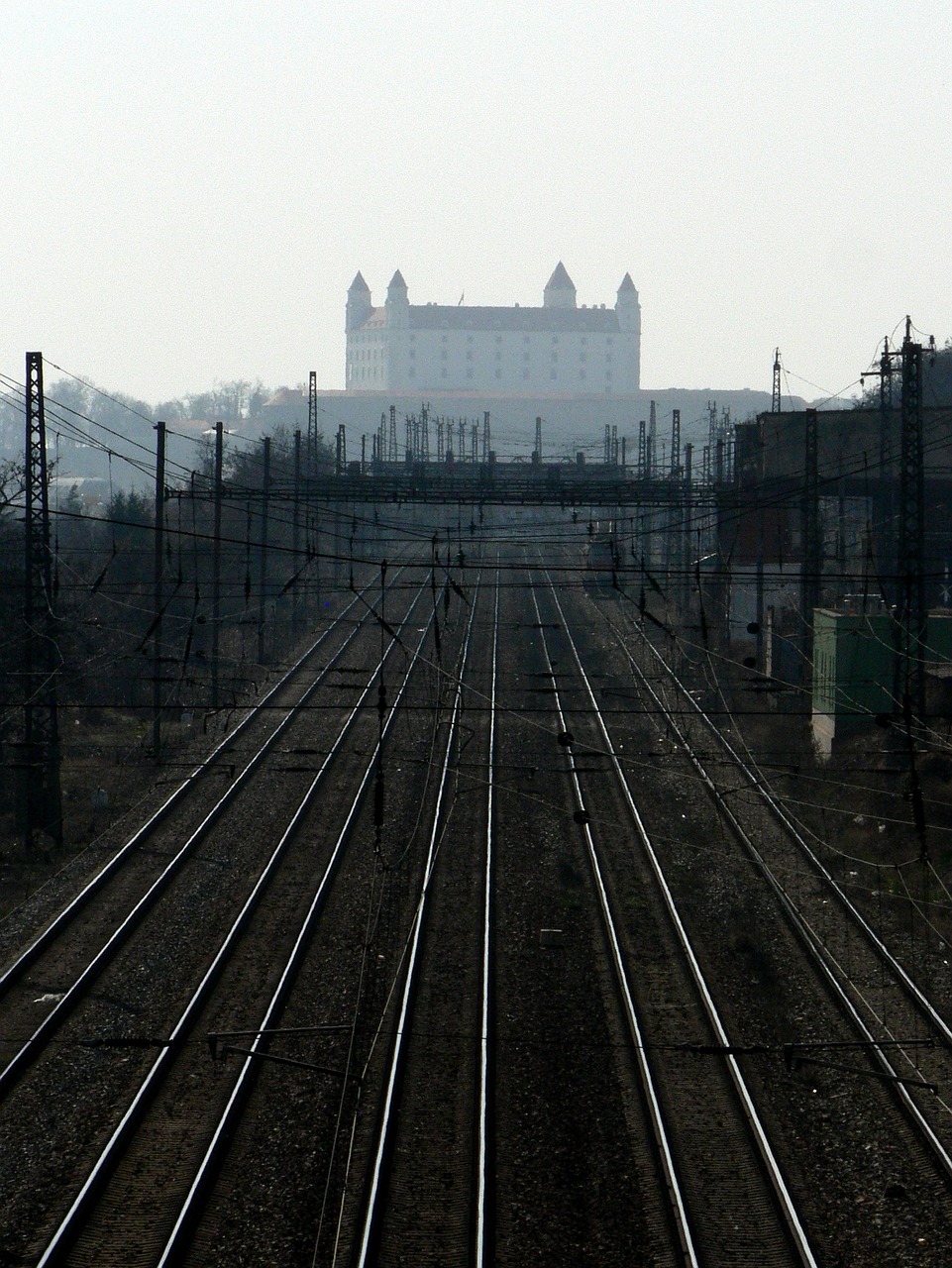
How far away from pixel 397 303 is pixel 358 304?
9432 mm

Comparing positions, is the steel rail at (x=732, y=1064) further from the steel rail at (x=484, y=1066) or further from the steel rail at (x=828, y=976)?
the steel rail at (x=484, y=1066)

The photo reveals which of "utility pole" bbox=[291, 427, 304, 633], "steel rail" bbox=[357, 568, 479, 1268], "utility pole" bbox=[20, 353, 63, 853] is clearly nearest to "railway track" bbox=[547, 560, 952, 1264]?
"steel rail" bbox=[357, 568, 479, 1268]

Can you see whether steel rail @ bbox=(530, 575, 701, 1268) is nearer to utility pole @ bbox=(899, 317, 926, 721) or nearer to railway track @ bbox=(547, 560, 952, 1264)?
railway track @ bbox=(547, 560, 952, 1264)

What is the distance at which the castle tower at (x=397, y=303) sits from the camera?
5030 inches

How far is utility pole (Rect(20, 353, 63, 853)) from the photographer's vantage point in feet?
44.2

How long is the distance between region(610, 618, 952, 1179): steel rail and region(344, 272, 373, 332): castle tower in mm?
123304

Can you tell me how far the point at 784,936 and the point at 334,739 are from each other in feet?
31.3

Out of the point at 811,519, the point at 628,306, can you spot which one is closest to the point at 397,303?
the point at 628,306

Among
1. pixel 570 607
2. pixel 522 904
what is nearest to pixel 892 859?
pixel 522 904

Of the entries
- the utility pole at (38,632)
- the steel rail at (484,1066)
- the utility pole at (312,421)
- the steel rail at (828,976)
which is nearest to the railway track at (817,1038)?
the steel rail at (828,976)

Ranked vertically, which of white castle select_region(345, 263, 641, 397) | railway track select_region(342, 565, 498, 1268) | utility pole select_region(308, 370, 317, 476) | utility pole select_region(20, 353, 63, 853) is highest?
white castle select_region(345, 263, 641, 397)

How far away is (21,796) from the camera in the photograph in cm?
1617

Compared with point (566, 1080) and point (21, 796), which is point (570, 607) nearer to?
point (21, 796)

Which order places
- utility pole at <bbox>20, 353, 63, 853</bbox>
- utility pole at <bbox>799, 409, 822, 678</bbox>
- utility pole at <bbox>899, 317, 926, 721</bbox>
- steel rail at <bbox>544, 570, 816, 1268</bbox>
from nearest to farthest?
steel rail at <bbox>544, 570, 816, 1268</bbox>
utility pole at <bbox>20, 353, 63, 853</bbox>
utility pole at <bbox>899, 317, 926, 721</bbox>
utility pole at <bbox>799, 409, 822, 678</bbox>
